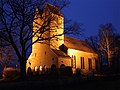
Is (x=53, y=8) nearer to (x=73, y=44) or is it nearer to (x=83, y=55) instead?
(x=73, y=44)

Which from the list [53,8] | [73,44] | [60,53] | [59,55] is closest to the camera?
[53,8]

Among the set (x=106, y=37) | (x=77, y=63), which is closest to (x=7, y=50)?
(x=77, y=63)

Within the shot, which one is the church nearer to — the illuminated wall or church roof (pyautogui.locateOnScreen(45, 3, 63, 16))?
the illuminated wall

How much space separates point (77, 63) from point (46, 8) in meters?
43.0

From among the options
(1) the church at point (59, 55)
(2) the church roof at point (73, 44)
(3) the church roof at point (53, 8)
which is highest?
(3) the church roof at point (53, 8)

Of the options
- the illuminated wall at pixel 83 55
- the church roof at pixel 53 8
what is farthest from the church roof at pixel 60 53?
the church roof at pixel 53 8

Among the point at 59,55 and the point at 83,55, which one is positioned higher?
the point at 83,55

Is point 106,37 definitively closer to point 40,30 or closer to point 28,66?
point 28,66

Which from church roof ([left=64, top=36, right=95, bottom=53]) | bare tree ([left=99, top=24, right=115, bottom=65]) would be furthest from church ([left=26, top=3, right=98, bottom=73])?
bare tree ([left=99, top=24, right=115, bottom=65])

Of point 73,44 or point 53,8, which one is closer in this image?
point 53,8

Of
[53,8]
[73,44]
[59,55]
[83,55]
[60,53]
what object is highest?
[53,8]

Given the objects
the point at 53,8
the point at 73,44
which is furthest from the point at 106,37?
the point at 53,8

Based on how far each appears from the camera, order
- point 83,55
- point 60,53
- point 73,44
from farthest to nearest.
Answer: point 83,55, point 73,44, point 60,53

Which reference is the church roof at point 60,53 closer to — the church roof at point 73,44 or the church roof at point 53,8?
the church roof at point 73,44
